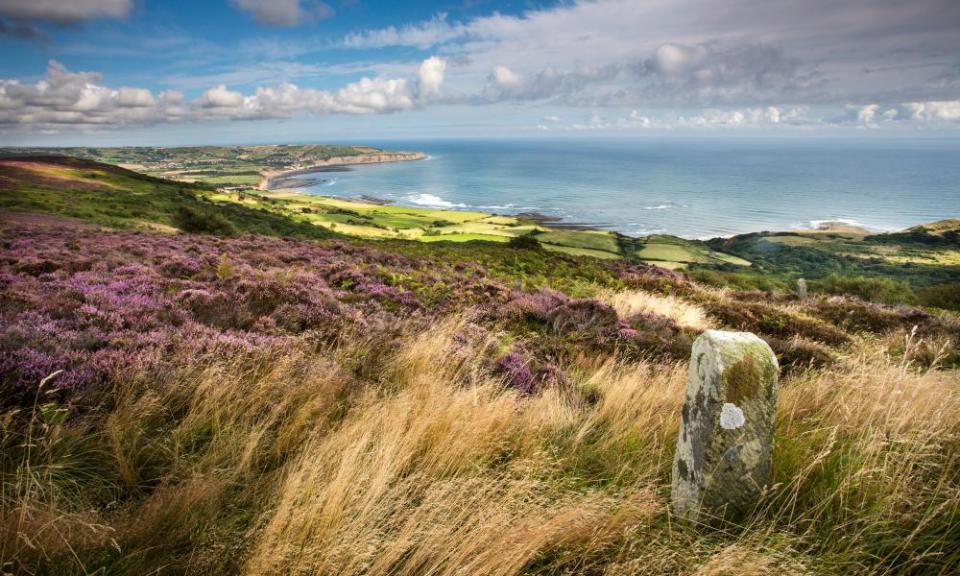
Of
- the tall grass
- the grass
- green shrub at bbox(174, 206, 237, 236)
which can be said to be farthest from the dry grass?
green shrub at bbox(174, 206, 237, 236)

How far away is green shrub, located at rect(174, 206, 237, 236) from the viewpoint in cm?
3466

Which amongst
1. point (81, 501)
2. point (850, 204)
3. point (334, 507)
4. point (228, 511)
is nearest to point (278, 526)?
point (334, 507)

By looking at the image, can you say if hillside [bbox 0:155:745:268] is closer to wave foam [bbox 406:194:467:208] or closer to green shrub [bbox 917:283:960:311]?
green shrub [bbox 917:283:960:311]

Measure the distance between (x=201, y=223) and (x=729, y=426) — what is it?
41089mm

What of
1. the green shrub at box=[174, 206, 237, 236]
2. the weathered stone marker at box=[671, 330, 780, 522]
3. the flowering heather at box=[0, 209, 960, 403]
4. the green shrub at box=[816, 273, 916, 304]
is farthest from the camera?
the green shrub at box=[174, 206, 237, 236]

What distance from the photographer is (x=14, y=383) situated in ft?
12.0

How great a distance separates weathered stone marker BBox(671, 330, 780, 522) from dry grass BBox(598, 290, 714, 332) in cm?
820

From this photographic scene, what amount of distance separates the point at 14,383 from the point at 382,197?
542 feet

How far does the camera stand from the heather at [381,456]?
250cm

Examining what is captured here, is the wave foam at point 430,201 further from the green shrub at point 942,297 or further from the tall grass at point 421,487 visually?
the tall grass at point 421,487

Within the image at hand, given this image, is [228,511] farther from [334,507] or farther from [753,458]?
[753,458]

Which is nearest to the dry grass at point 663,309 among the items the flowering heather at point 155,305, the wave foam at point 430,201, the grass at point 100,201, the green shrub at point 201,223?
the flowering heather at point 155,305

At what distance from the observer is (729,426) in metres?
2.89

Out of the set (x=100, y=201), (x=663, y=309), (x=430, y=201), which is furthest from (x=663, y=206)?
(x=663, y=309)
